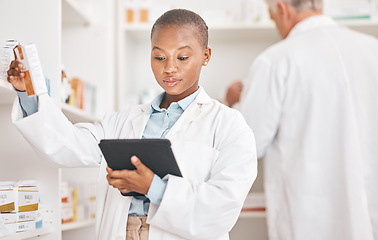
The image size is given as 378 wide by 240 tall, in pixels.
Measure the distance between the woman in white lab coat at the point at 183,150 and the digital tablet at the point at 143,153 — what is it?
3cm

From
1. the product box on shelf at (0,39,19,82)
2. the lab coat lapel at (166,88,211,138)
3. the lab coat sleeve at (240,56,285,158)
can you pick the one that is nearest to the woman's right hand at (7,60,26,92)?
the product box on shelf at (0,39,19,82)

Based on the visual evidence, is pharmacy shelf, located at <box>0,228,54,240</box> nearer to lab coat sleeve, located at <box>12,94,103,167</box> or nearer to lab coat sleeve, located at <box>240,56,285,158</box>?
lab coat sleeve, located at <box>12,94,103,167</box>

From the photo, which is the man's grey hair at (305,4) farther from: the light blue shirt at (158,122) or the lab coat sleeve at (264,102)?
the light blue shirt at (158,122)

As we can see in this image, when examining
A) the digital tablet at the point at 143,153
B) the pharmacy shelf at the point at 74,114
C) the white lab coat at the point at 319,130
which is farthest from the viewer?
the white lab coat at the point at 319,130

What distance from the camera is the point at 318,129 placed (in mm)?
2225

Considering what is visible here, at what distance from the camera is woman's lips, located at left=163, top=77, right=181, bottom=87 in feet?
4.35

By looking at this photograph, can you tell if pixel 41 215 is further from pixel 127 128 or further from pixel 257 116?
pixel 257 116

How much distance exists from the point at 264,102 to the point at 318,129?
0.89 feet

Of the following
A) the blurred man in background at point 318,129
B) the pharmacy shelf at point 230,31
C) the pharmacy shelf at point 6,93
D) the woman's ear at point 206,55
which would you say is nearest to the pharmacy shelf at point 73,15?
the pharmacy shelf at point 230,31

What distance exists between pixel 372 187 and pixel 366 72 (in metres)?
0.50

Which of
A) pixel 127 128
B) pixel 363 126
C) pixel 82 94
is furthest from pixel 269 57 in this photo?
pixel 127 128

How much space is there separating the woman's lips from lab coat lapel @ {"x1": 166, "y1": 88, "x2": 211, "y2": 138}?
4.3 inches

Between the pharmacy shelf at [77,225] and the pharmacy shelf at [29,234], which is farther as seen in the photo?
the pharmacy shelf at [77,225]

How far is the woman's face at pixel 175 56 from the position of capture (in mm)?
1312
